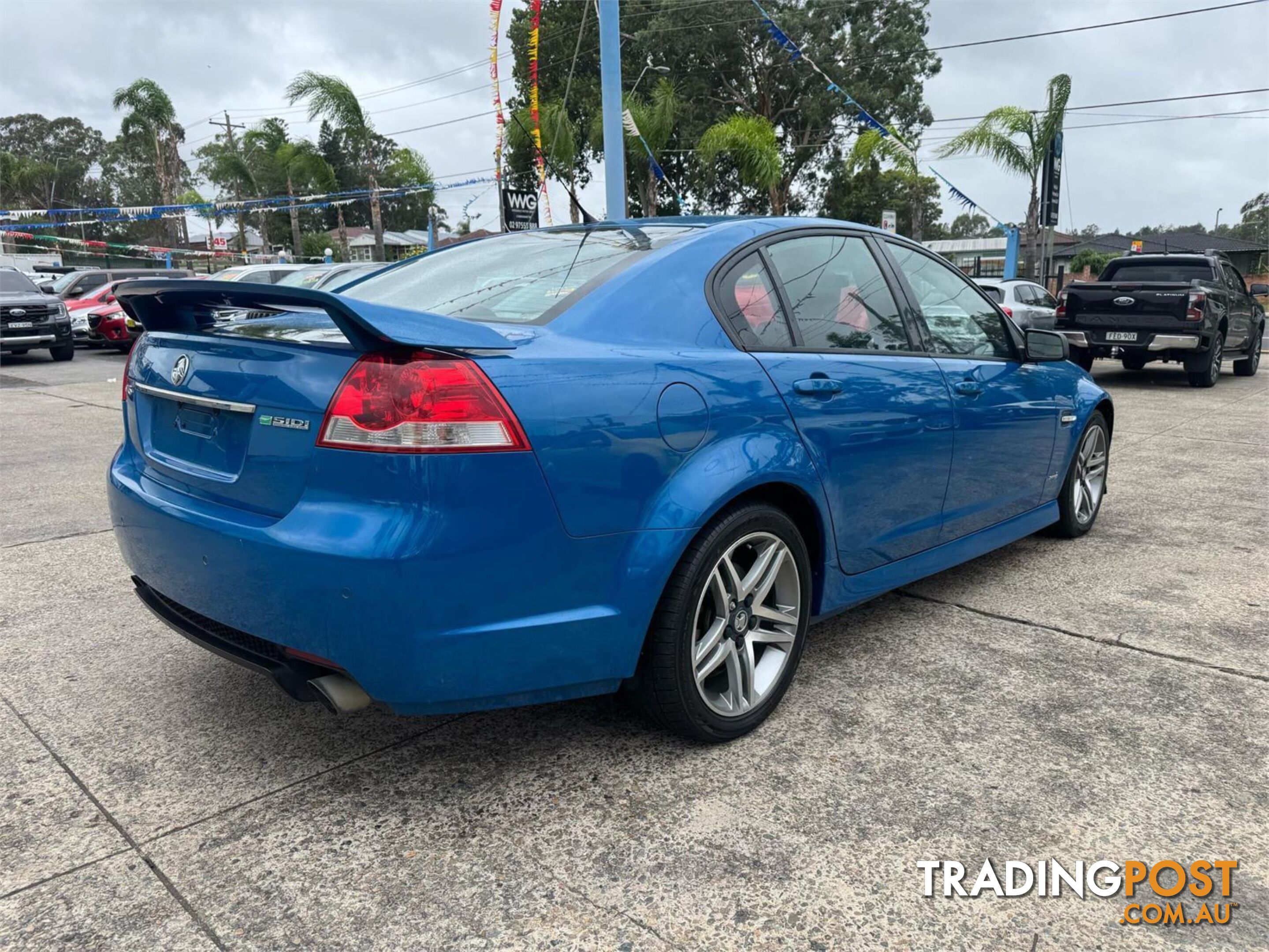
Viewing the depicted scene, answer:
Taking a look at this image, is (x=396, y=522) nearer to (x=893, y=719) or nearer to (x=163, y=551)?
(x=163, y=551)

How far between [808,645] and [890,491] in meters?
0.69

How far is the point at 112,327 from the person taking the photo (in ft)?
56.1

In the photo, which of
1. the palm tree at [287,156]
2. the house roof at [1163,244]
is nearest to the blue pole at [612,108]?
the palm tree at [287,156]

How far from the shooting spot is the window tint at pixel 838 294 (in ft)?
10.2

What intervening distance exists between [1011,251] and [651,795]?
81.4 ft

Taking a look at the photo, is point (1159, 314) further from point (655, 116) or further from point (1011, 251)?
point (1011, 251)

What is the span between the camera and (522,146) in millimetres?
30172

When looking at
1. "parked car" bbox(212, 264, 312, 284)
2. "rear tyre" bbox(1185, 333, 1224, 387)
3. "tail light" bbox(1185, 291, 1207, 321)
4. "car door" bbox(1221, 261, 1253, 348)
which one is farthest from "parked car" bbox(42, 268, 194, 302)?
"car door" bbox(1221, 261, 1253, 348)

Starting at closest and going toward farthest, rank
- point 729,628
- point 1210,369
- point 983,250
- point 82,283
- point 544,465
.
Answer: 1. point 544,465
2. point 729,628
3. point 1210,369
4. point 82,283
5. point 983,250

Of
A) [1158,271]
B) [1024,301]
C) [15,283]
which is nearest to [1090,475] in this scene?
[1158,271]

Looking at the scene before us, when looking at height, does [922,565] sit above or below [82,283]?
below

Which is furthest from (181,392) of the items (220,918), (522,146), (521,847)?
(522,146)

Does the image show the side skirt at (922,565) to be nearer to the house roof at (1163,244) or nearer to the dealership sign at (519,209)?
the dealership sign at (519,209)

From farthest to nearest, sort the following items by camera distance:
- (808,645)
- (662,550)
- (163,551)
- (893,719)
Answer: (808,645), (893,719), (163,551), (662,550)
